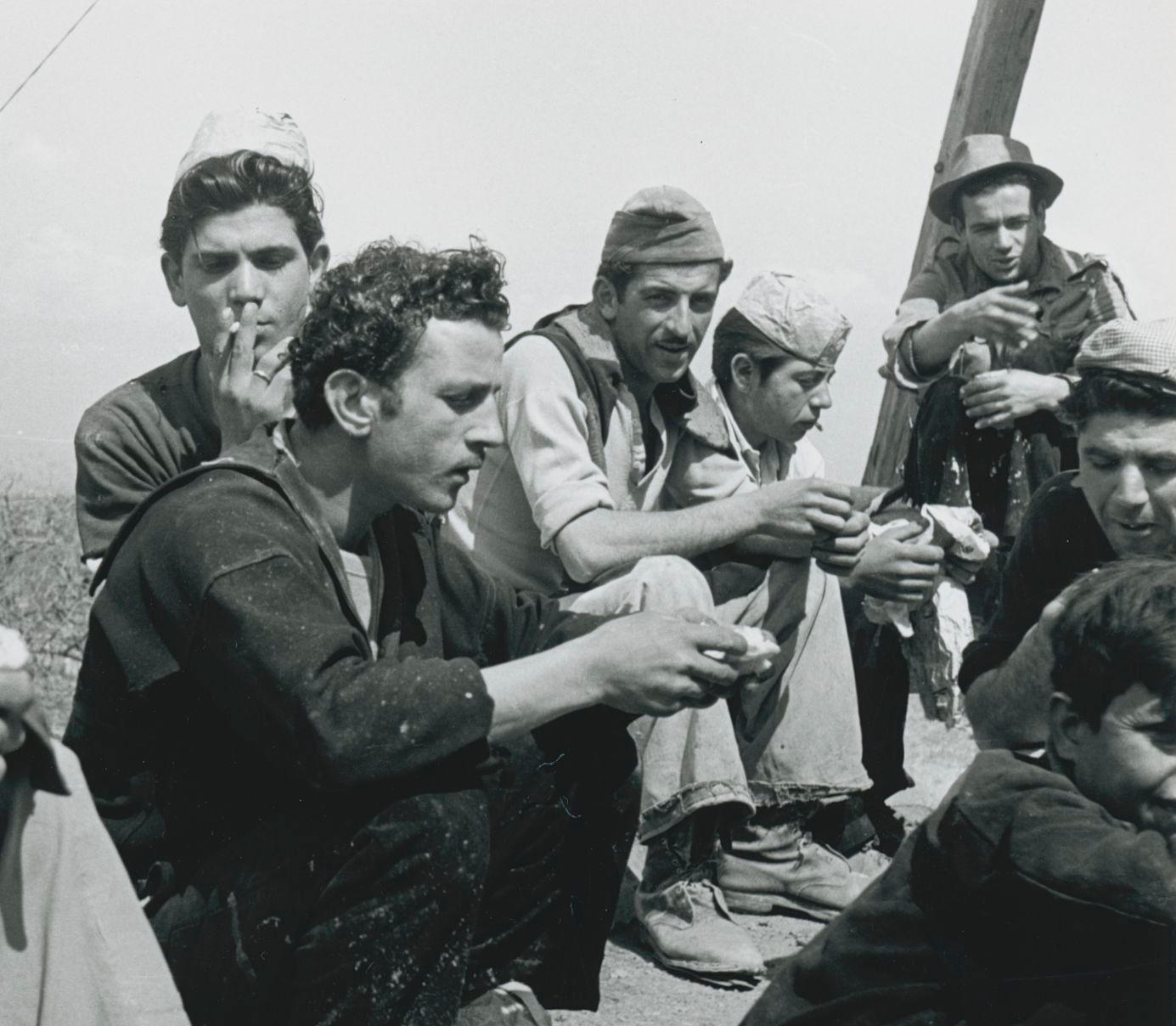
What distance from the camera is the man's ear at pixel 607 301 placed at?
4.67m

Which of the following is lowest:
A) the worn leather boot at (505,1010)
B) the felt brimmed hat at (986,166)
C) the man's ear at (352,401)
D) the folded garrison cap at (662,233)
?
the worn leather boot at (505,1010)

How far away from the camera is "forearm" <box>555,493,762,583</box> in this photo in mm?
4121

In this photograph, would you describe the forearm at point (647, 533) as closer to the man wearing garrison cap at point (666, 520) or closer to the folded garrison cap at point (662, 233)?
the man wearing garrison cap at point (666, 520)

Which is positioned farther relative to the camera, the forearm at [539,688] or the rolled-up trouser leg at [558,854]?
the rolled-up trouser leg at [558,854]

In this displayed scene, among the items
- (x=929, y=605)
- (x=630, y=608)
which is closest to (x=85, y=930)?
(x=630, y=608)

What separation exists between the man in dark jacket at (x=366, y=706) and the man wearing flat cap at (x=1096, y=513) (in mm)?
900

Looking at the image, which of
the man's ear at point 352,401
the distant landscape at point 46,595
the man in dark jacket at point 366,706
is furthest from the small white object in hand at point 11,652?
the distant landscape at point 46,595

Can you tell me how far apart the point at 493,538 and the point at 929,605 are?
4.33ft

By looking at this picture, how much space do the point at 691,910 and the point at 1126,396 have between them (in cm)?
162

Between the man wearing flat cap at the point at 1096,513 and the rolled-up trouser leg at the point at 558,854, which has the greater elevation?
the man wearing flat cap at the point at 1096,513

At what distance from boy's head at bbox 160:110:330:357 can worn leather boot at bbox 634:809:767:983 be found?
164cm

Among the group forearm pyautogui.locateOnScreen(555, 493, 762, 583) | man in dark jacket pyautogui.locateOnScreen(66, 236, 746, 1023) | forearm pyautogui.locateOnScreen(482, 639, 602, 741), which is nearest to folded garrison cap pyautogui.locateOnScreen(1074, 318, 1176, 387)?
forearm pyautogui.locateOnScreen(555, 493, 762, 583)

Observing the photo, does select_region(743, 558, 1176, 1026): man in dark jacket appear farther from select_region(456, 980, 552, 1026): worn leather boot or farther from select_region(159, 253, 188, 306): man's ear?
select_region(159, 253, 188, 306): man's ear

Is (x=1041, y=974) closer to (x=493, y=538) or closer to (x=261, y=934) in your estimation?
(x=261, y=934)
